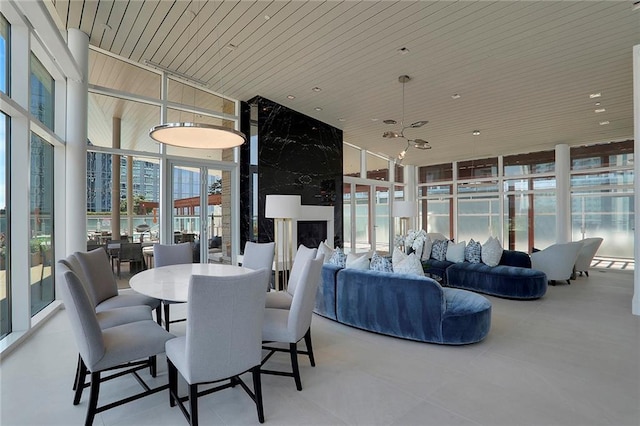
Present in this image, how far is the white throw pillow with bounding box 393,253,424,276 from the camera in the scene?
11.4 feet

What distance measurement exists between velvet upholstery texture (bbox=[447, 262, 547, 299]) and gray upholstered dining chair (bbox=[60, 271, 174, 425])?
15.4ft

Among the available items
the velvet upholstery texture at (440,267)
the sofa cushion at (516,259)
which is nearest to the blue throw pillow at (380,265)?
the velvet upholstery texture at (440,267)

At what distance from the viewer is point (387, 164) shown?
34.7 feet

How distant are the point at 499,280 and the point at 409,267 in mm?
2394

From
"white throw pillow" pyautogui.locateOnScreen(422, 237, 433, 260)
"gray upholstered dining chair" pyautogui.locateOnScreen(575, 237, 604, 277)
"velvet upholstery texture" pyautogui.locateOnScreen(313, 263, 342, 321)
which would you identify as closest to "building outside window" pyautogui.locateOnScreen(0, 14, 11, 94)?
"velvet upholstery texture" pyautogui.locateOnScreen(313, 263, 342, 321)

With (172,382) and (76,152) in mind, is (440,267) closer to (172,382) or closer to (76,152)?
(172,382)

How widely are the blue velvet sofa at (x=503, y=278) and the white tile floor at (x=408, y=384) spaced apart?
109 centimetres

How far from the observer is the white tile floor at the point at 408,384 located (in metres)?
2.10

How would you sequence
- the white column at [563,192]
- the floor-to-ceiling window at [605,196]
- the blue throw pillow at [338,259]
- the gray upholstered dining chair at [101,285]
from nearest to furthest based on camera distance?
the gray upholstered dining chair at [101,285]
the blue throw pillow at [338,259]
the floor-to-ceiling window at [605,196]
the white column at [563,192]

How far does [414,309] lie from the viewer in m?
3.27

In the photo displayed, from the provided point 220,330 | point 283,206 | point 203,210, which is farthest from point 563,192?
point 220,330

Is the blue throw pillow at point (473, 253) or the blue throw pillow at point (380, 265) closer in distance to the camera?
the blue throw pillow at point (380, 265)

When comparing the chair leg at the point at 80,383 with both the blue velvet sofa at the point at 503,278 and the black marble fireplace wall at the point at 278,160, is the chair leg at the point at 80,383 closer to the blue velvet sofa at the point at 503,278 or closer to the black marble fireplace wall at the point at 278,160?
the black marble fireplace wall at the point at 278,160

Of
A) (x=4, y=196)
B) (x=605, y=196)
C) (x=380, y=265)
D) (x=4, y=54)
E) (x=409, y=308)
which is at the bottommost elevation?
(x=409, y=308)
